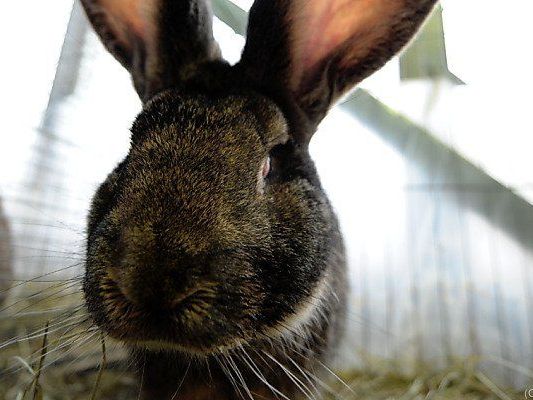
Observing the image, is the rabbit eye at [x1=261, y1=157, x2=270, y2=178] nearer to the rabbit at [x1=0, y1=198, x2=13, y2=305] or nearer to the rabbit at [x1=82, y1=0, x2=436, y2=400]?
the rabbit at [x1=82, y1=0, x2=436, y2=400]

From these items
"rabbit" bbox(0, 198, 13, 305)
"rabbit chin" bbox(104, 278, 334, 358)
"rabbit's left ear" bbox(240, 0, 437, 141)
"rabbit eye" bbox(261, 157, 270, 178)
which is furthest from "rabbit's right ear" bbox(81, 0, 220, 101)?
"rabbit" bbox(0, 198, 13, 305)

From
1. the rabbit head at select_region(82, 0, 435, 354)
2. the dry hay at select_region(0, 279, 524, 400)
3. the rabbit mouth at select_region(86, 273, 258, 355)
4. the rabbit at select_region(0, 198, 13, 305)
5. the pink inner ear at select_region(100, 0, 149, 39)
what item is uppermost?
the pink inner ear at select_region(100, 0, 149, 39)

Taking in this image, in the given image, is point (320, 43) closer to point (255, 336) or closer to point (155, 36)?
point (155, 36)

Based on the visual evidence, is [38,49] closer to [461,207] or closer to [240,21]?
Answer: [240,21]

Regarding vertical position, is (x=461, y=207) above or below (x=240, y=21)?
below

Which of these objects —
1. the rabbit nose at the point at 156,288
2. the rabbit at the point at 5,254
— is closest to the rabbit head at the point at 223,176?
the rabbit nose at the point at 156,288

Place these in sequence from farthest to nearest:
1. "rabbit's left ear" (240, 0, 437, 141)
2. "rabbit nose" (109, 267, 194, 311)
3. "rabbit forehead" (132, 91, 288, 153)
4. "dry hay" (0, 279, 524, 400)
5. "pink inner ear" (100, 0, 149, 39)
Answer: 1. "dry hay" (0, 279, 524, 400)
2. "pink inner ear" (100, 0, 149, 39)
3. "rabbit's left ear" (240, 0, 437, 141)
4. "rabbit forehead" (132, 91, 288, 153)
5. "rabbit nose" (109, 267, 194, 311)

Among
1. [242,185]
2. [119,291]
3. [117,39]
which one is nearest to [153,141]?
[242,185]

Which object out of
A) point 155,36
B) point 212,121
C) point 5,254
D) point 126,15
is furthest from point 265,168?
point 5,254
